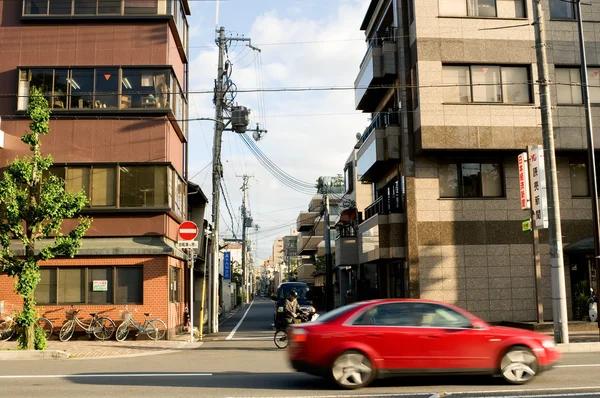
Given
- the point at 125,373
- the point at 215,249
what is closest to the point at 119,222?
the point at 215,249

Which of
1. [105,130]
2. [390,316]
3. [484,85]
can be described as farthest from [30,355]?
[484,85]

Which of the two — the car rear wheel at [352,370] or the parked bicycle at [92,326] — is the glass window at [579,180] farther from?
the parked bicycle at [92,326]

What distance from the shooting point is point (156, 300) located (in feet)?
72.5

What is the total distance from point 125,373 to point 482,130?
17004mm

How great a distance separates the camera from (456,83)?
25.0m

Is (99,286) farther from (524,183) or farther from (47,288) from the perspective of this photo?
(524,183)

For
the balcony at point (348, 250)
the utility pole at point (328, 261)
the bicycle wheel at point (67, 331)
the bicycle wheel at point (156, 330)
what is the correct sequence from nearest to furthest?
the bicycle wheel at point (67, 331) → the bicycle wheel at point (156, 330) → the balcony at point (348, 250) → the utility pole at point (328, 261)

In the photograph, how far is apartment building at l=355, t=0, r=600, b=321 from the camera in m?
24.6

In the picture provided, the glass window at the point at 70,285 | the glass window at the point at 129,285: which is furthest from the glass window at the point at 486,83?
the glass window at the point at 70,285

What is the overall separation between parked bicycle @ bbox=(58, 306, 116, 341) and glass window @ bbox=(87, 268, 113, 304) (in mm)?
629

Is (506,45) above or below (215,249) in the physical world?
above

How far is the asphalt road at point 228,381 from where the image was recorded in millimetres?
9891

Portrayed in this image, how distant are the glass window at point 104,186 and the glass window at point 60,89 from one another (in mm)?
2811

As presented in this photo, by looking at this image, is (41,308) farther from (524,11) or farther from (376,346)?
(524,11)
